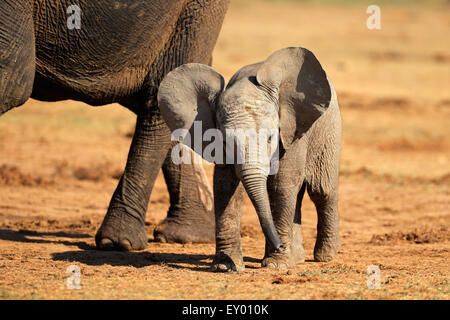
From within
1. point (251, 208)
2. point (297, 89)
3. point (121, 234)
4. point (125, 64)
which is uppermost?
point (125, 64)

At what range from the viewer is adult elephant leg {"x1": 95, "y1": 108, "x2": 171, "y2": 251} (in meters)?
6.17

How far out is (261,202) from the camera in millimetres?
4395

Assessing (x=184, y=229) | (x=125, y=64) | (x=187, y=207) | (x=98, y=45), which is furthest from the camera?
(x=187, y=207)

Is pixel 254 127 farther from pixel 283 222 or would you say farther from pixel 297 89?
pixel 283 222

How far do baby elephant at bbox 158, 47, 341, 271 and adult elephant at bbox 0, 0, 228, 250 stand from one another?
0.91m

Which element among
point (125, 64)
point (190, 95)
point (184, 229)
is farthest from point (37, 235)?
point (190, 95)

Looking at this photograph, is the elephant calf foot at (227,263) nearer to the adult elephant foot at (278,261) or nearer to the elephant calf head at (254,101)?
the adult elephant foot at (278,261)

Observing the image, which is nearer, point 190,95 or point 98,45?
point 190,95

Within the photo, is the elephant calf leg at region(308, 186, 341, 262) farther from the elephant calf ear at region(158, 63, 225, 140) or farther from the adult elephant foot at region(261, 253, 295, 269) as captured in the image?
the elephant calf ear at region(158, 63, 225, 140)

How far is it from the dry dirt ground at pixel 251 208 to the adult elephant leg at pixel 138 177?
222 millimetres

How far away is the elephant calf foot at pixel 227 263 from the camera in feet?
16.2

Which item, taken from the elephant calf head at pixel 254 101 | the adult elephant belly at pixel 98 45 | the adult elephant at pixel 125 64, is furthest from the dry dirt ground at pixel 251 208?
the adult elephant belly at pixel 98 45

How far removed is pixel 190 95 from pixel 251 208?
351 centimetres
